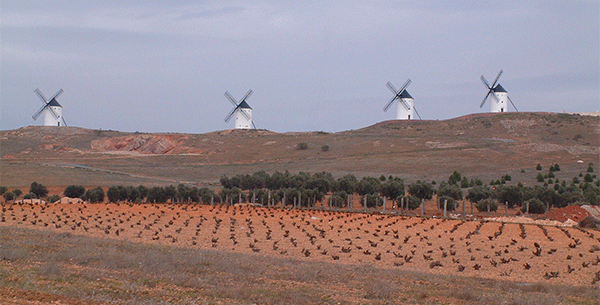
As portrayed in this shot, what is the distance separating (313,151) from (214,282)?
87053 millimetres

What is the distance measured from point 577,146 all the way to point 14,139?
99423 millimetres

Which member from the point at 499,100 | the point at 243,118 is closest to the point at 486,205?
the point at 499,100

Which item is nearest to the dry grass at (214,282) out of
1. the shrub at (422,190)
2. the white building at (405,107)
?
the shrub at (422,190)

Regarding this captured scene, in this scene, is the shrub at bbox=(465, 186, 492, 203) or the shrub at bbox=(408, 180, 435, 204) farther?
the shrub at bbox=(408, 180, 435, 204)

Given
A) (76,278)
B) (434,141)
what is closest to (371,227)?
(76,278)

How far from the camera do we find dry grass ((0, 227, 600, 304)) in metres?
11.4

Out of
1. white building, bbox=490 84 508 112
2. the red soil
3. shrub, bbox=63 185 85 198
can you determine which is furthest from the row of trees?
white building, bbox=490 84 508 112

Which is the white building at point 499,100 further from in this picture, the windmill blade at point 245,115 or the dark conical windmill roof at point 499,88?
the windmill blade at point 245,115

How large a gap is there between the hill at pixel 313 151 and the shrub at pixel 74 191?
6.43m

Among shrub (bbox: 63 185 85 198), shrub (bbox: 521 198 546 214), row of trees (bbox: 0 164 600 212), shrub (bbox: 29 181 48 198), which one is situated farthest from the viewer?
shrub (bbox: 63 185 85 198)

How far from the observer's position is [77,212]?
35.8 meters

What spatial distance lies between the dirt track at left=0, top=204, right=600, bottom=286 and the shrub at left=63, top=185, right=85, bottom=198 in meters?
15.9

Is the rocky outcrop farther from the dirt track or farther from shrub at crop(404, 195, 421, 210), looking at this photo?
the dirt track

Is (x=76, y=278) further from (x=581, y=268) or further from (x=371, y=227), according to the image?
(x=371, y=227)
